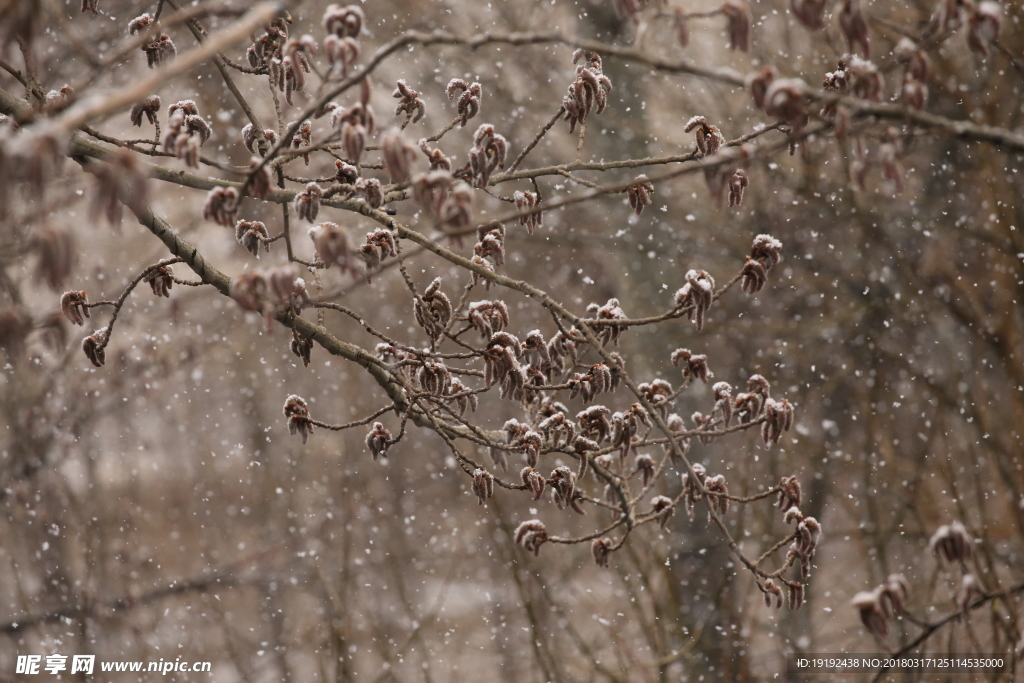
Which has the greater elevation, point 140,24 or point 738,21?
point 140,24

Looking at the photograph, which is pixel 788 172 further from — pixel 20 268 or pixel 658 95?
pixel 20 268

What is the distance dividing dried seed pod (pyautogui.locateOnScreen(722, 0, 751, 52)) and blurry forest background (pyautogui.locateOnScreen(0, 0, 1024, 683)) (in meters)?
3.65

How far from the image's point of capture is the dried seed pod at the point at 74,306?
2039 mm

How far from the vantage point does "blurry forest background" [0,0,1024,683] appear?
5098 millimetres

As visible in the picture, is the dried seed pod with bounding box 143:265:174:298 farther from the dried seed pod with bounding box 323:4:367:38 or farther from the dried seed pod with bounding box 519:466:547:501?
the dried seed pod with bounding box 519:466:547:501

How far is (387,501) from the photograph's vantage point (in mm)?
7008

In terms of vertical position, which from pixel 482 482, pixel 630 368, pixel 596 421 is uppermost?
pixel 630 368

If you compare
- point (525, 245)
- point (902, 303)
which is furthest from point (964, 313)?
point (525, 245)

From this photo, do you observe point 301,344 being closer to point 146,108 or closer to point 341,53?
point 146,108

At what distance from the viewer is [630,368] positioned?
584 cm

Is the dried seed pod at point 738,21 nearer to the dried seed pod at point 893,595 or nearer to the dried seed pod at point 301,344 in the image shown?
the dried seed pod at point 893,595

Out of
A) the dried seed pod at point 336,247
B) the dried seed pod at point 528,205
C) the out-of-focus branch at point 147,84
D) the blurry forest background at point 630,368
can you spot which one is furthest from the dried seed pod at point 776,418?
the blurry forest background at point 630,368

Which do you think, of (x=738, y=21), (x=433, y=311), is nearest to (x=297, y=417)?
(x=433, y=311)

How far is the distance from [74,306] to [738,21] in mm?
1758
